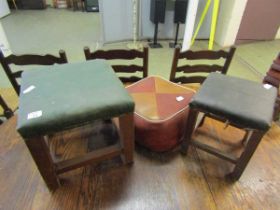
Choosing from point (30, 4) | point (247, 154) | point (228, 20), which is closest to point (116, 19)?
point (228, 20)

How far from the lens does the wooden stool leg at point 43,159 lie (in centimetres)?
61

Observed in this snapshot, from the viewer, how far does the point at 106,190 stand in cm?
76

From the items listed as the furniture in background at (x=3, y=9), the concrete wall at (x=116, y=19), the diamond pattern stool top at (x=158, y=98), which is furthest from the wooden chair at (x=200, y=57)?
the furniture in background at (x=3, y=9)

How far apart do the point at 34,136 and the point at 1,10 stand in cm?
507

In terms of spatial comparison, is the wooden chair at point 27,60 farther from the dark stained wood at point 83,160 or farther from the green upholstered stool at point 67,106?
the dark stained wood at point 83,160

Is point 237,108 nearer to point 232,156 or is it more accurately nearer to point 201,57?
point 232,156

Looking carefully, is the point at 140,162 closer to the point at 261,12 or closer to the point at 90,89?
the point at 90,89

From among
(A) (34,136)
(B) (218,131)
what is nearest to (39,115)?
(A) (34,136)

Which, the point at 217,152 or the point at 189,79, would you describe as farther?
the point at 189,79

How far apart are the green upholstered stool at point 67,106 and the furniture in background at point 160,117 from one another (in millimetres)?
125

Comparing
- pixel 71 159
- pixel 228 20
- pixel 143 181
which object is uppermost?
pixel 228 20

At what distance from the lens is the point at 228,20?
302cm

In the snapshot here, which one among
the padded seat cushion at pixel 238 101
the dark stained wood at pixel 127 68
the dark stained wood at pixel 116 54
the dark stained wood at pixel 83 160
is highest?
the dark stained wood at pixel 116 54

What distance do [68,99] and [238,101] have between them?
624mm
